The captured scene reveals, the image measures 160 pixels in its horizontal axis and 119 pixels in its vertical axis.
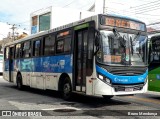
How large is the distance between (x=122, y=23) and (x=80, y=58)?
209cm

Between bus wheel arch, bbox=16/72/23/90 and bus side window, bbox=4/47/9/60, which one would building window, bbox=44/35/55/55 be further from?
bus side window, bbox=4/47/9/60

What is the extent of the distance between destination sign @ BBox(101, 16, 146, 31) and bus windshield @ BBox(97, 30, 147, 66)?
1.09 ft

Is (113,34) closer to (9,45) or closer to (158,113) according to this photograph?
(158,113)

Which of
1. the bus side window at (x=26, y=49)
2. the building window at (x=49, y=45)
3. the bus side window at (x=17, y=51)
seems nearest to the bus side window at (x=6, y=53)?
the bus side window at (x=17, y=51)

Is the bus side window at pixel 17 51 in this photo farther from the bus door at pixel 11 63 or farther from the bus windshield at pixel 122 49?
the bus windshield at pixel 122 49

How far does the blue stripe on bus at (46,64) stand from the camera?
534 inches

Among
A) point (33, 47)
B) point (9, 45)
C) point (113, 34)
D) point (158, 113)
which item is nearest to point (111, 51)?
point (113, 34)

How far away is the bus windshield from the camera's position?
11.3 m

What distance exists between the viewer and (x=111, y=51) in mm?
11398

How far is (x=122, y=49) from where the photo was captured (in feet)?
38.2

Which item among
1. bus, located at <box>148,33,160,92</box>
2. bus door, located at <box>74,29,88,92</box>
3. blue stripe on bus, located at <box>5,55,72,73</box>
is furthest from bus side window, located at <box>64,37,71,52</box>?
bus, located at <box>148,33,160,92</box>

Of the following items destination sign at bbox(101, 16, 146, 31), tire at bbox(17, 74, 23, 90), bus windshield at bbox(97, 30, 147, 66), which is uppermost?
destination sign at bbox(101, 16, 146, 31)

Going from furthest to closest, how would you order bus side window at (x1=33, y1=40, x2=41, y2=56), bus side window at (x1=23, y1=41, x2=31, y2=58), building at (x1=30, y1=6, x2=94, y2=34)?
building at (x1=30, y1=6, x2=94, y2=34)
bus side window at (x1=23, y1=41, x2=31, y2=58)
bus side window at (x1=33, y1=40, x2=41, y2=56)

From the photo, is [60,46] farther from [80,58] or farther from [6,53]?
[6,53]
